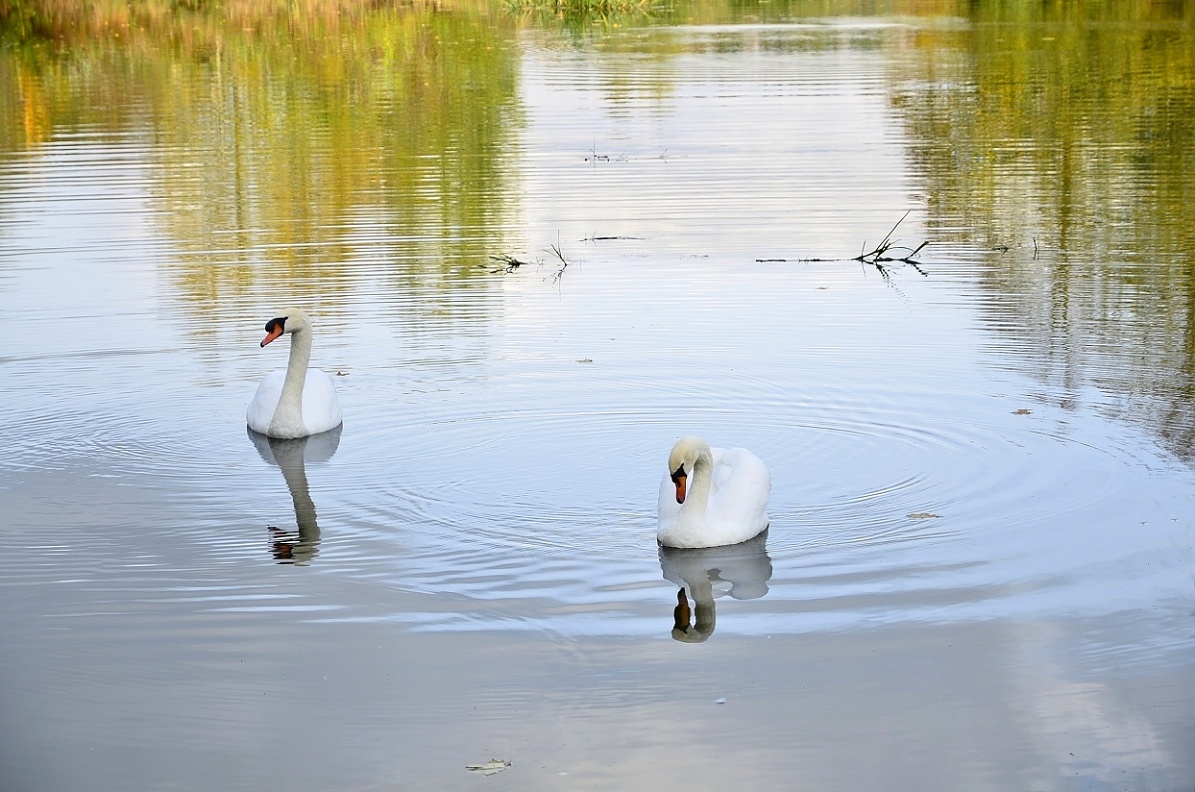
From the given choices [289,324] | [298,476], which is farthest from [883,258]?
[298,476]

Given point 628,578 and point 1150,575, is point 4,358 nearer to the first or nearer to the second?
point 628,578

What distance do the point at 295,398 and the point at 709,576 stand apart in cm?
366

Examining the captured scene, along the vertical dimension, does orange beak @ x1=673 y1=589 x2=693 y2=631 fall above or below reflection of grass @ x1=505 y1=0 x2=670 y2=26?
below

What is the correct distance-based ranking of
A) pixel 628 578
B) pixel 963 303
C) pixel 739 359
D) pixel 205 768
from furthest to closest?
pixel 963 303, pixel 739 359, pixel 628 578, pixel 205 768

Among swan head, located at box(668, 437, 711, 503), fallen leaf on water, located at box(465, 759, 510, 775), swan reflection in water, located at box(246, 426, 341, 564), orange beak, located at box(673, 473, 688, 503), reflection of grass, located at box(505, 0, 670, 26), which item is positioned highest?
reflection of grass, located at box(505, 0, 670, 26)

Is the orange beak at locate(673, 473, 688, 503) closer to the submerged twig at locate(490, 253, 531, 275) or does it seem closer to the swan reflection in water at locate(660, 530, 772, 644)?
the swan reflection in water at locate(660, 530, 772, 644)

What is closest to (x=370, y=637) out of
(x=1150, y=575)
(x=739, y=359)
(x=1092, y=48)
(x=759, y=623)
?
(x=759, y=623)

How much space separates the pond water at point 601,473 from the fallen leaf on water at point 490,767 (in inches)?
1.3

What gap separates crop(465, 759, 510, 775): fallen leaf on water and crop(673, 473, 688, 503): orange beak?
212cm

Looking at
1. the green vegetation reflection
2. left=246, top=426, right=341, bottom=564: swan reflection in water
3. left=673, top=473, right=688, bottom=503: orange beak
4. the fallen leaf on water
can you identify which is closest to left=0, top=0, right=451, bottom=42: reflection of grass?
the green vegetation reflection

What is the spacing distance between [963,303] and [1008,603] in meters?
6.58

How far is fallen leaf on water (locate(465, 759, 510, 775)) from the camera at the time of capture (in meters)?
5.58

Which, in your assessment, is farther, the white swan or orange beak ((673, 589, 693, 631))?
the white swan

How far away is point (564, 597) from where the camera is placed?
718 centimetres
